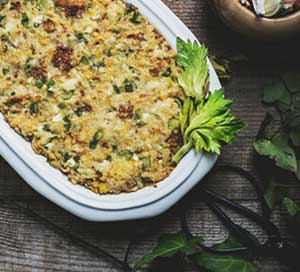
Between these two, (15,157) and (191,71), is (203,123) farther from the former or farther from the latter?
(15,157)

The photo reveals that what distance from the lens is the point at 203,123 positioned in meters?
1.68

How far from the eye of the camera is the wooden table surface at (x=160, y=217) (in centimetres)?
189

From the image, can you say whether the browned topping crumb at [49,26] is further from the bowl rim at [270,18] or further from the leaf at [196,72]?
the bowl rim at [270,18]

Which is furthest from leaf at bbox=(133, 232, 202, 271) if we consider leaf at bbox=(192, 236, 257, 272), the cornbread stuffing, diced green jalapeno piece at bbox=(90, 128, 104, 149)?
diced green jalapeno piece at bbox=(90, 128, 104, 149)

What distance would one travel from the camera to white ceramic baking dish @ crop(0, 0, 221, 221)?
5.59 feet

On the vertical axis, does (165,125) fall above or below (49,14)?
below

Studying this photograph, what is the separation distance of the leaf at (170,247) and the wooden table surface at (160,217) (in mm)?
80

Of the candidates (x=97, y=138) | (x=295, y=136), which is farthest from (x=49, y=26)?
(x=295, y=136)

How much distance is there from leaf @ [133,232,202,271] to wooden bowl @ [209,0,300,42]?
484 millimetres

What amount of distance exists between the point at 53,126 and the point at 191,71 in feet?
1.07

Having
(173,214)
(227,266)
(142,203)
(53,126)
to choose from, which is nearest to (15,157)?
(53,126)

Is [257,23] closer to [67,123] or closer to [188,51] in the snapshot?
[188,51]

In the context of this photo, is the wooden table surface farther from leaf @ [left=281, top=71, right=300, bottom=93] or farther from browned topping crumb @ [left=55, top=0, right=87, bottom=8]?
browned topping crumb @ [left=55, top=0, right=87, bottom=8]

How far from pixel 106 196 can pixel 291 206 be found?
42cm
